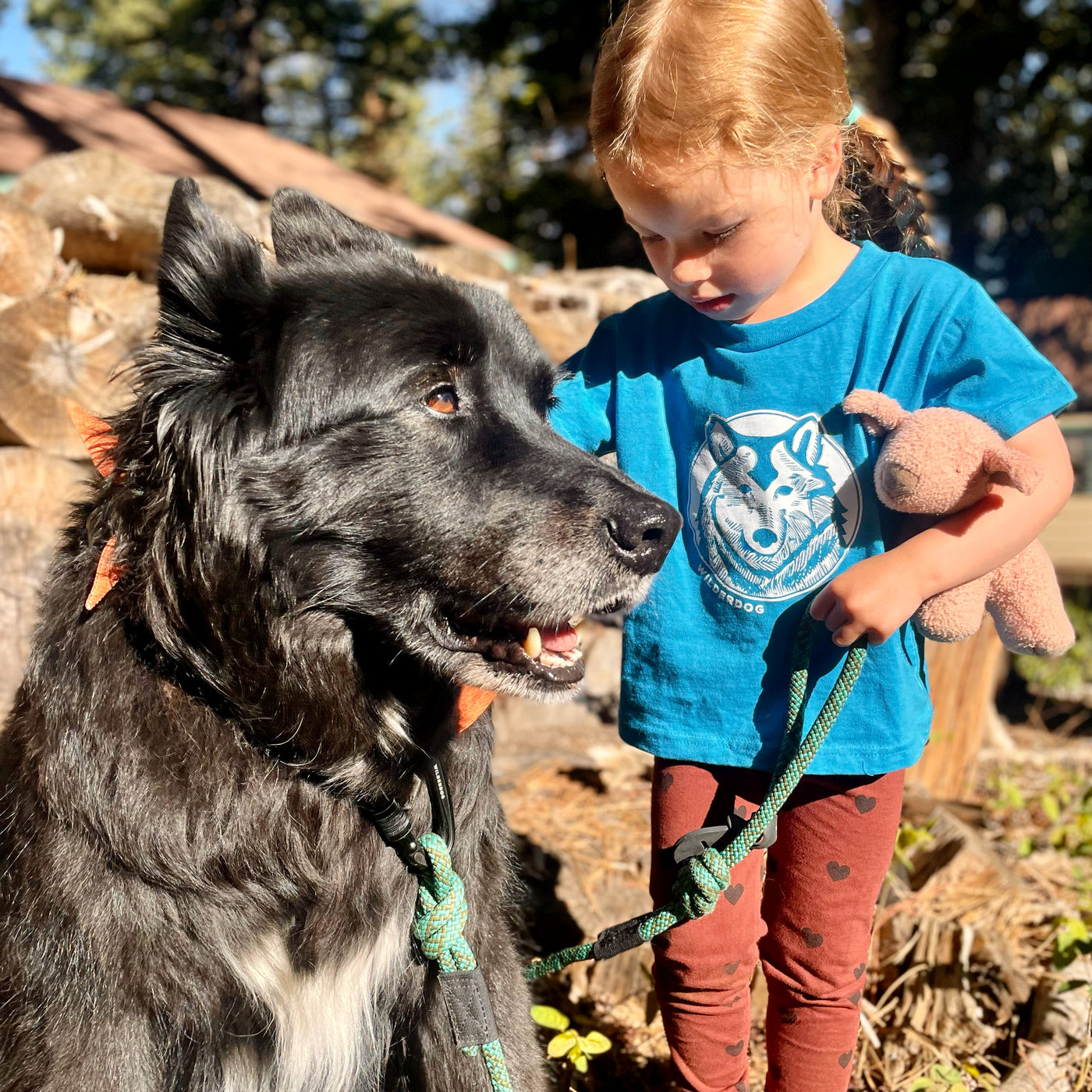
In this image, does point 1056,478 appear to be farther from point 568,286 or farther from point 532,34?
point 532,34

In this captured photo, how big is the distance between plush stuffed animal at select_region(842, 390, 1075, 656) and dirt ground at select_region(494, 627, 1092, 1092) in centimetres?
112

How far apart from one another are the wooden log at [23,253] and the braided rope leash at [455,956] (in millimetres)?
3280

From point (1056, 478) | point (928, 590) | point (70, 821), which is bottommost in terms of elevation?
point (70, 821)

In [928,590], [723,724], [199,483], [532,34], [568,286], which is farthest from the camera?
[532,34]

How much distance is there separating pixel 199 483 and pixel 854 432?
1.24m

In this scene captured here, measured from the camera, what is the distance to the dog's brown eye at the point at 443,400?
2146 millimetres

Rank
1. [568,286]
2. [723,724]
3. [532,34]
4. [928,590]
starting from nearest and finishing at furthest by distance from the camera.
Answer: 1. [928,590]
2. [723,724]
3. [568,286]
4. [532,34]

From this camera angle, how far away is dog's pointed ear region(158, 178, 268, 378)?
75.0 inches

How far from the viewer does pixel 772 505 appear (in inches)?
81.7

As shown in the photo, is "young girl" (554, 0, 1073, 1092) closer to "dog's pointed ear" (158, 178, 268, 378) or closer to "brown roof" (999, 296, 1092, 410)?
"dog's pointed ear" (158, 178, 268, 378)

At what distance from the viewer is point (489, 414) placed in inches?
86.4

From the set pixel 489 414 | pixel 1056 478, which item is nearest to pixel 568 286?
pixel 489 414

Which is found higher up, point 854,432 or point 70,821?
point 854,432

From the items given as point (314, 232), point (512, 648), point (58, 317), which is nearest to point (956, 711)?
point (512, 648)
